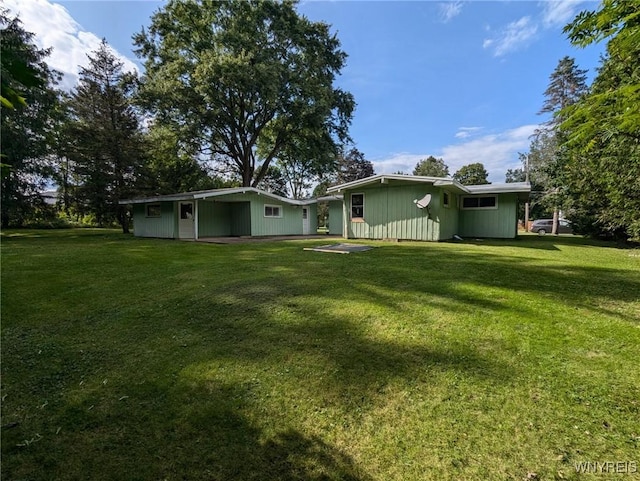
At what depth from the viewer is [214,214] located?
1708cm

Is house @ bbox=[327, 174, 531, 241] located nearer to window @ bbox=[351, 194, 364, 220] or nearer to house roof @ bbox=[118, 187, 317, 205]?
window @ bbox=[351, 194, 364, 220]

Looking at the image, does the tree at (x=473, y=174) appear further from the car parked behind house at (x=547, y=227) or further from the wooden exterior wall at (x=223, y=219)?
the wooden exterior wall at (x=223, y=219)

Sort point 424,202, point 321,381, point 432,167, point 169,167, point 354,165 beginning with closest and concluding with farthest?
point 321,381, point 424,202, point 169,167, point 354,165, point 432,167

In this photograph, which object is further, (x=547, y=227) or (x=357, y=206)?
(x=547, y=227)

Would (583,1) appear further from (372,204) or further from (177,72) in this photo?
(177,72)

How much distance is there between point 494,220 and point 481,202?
1030 millimetres

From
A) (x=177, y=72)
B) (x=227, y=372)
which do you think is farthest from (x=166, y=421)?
(x=177, y=72)

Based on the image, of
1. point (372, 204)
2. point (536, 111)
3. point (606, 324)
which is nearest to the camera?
point (606, 324)

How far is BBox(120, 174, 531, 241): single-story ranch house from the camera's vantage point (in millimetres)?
12469

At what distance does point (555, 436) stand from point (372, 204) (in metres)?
11.9

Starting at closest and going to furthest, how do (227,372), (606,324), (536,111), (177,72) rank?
1. (227,372)
2. (606,324)
3. (177,72)
4. (536,111)

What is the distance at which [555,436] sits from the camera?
198 cm

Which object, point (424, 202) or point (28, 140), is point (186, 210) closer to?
point (28, 140)

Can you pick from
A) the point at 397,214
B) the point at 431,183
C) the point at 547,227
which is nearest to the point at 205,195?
the point at 397,214
